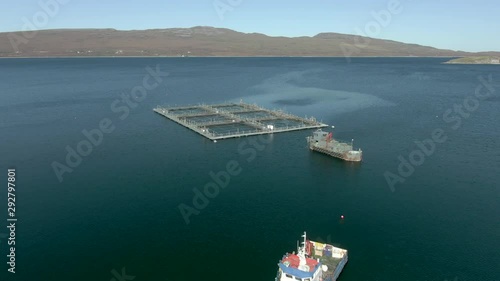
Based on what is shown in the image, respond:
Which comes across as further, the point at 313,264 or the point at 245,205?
the point at 245,205

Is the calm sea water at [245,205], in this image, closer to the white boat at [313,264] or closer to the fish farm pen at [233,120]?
the white boat at [313,264]

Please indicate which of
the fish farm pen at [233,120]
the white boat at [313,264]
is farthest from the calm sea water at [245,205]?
the fish farm pen at [233,120]

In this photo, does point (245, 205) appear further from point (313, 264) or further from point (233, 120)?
point (233, 120)

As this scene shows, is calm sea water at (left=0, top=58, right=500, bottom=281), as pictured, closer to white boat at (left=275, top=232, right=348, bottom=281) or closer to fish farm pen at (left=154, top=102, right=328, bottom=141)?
white boat at (left=275, top=232, right=348, bottom=281)

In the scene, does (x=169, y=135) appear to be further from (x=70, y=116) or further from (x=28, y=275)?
(x=28, y=275)

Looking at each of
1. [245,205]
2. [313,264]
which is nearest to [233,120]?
[245,205]

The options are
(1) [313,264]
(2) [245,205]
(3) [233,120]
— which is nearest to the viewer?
(1) [313,264]

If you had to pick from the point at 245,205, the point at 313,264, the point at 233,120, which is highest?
the point at 233,120

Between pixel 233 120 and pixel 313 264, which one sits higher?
pixel 233 120
